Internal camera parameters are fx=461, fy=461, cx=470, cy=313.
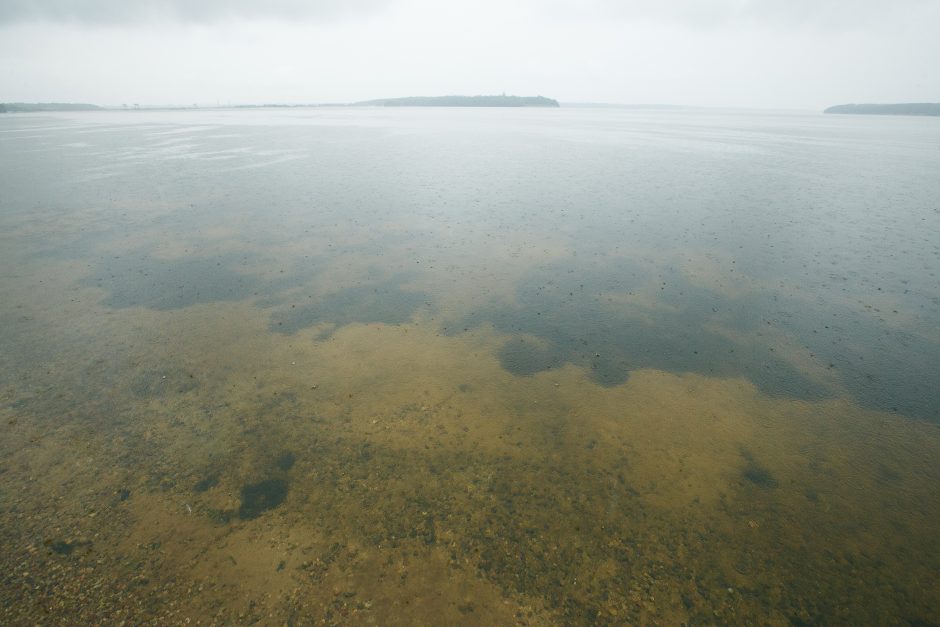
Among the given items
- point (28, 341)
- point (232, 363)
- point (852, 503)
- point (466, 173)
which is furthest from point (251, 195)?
point (852, 503)

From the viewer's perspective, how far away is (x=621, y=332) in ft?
50.5

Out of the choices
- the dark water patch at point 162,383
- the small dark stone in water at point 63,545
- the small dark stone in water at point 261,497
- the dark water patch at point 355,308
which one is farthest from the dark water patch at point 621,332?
the small dark stone in water at point 63,545

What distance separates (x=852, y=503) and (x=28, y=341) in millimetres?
21721

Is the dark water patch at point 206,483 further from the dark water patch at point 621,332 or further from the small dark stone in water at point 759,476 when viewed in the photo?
the small dark stone in water at point 759,476

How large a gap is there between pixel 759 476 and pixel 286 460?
10049 millimetres

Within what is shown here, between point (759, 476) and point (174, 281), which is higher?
point (174, 281)

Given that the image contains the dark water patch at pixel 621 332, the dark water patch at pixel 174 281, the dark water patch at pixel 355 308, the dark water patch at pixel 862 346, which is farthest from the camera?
the dark water patch at pixel 174 281

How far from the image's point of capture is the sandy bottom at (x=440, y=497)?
725cm

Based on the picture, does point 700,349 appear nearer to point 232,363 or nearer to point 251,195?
point 232,363

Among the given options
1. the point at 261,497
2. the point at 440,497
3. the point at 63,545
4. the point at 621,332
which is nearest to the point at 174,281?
the point at 63,545

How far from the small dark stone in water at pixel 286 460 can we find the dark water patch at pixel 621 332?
20.6 ft

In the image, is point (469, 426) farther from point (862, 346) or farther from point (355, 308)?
point (862, 346)

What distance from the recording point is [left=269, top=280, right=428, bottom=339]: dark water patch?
625 inches

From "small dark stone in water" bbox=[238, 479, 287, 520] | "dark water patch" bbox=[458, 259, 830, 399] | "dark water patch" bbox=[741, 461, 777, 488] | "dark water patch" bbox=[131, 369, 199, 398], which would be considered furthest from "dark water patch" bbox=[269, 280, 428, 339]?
"dark water patch" bbox=[741, 461, 777, 488]
